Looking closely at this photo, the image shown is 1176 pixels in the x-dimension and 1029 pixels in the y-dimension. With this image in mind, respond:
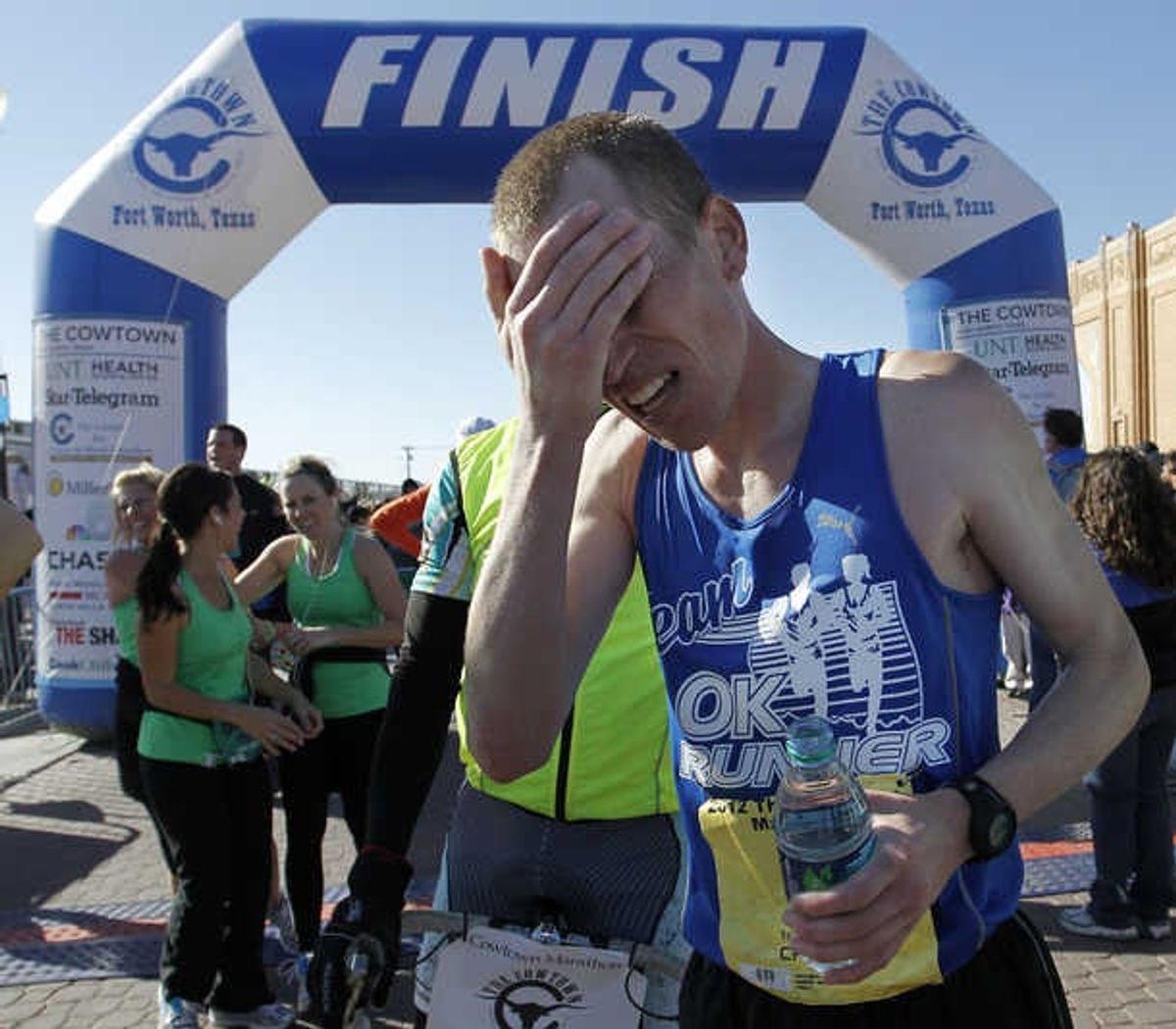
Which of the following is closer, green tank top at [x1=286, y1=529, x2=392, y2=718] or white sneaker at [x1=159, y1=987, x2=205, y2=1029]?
white sneaker at [x1=159, y1=987, x2=205, y2=1029]

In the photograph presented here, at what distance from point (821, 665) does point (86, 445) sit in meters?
6.57

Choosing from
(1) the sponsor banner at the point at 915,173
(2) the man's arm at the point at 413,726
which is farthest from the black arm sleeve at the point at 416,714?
(1) the sponsor banner at the point at 915,173

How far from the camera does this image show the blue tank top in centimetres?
120

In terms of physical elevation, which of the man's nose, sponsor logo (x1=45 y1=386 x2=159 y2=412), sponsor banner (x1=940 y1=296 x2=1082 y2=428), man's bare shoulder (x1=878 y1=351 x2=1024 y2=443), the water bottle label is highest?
sponsor banner (x1=940 y1=296 x2=1082 y2=428)

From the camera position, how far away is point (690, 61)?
7051 millimetres

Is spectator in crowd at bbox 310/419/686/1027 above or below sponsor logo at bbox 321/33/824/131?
below

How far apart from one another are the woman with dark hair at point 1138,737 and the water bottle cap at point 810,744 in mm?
3392

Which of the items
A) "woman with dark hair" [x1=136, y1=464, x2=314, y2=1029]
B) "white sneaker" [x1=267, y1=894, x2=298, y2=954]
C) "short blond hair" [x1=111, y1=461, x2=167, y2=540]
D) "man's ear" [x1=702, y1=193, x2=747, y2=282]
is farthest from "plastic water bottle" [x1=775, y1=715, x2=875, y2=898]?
"short blond hair" [x1=111, y1=461, x2=167, y2=540]

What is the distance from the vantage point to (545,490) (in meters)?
1.21

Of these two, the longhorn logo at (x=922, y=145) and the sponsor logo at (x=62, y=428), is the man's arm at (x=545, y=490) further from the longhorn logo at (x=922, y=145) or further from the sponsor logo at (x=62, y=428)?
the longhorn logo at (x=922, y=145)

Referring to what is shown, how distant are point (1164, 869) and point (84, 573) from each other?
19.7 feet

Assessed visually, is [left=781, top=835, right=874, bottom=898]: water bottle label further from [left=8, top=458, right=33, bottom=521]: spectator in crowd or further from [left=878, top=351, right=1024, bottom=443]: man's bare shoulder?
[left=8, top=458, right=33, bottom=521]: spectator in crowd

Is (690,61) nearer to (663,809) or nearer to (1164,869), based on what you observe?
(1164,869)

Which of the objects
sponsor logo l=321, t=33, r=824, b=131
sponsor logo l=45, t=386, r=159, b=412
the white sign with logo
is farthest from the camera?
sponsor logo l=321, t=33, r=824, b=131
